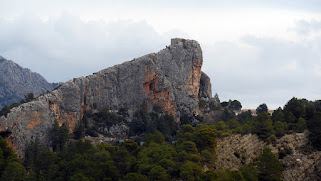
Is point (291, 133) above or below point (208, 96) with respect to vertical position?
below

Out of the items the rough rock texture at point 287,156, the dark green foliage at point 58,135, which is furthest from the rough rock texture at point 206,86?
the rough rock texture at point 287,156

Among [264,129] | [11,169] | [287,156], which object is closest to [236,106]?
[264,129]

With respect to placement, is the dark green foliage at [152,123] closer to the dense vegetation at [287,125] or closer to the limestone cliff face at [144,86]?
the limestone cliff face at [144,86]

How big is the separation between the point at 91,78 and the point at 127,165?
150 ft

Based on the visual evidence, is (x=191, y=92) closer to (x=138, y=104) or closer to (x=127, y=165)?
(x=138, y=104)

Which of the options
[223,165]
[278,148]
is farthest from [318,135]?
[223,165]

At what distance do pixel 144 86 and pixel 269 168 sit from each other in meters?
56.1

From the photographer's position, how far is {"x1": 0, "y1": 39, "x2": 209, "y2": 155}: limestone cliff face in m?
98.7

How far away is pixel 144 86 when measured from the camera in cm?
10619

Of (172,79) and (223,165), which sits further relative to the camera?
(172,79)

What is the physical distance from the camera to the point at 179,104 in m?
108

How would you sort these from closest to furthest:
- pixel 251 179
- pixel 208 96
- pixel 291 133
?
pixel 251 179 → pixel 291 133 → pixel 208 96

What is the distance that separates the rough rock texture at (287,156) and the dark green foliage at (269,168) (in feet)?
9.92

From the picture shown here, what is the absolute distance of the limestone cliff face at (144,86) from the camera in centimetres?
9869
